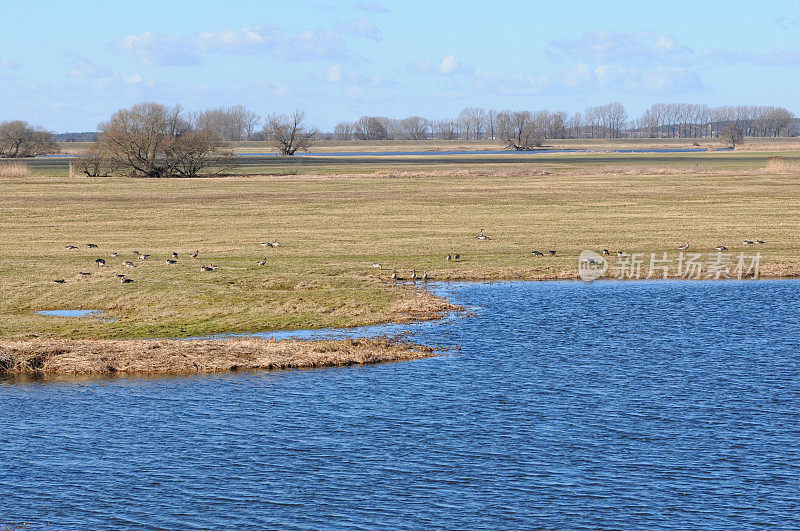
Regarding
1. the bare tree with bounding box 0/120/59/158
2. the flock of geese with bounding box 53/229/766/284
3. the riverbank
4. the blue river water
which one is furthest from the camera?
the bare tree with bounding box 0/120/59/158

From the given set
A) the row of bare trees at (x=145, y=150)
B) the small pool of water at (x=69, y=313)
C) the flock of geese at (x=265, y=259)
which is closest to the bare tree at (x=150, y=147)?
the row of bare trees at (x=145, y=150)

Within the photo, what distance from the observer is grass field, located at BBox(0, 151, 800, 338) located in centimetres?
3328

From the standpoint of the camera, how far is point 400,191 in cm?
8219

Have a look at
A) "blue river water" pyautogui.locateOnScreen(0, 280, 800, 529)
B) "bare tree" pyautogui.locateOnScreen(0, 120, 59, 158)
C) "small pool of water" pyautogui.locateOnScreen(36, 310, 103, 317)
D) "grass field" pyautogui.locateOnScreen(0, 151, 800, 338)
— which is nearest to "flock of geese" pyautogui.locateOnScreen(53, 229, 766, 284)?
"grass field" pyautogui.locateOnScreen(0, 151, 800, 338)

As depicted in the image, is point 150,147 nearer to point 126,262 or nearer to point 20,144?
point 126,262

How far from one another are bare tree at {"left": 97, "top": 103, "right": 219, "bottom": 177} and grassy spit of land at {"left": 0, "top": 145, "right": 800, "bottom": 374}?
11.8m

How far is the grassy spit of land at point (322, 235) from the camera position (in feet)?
109

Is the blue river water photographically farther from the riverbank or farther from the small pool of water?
the small pool of water

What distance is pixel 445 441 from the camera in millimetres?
19172

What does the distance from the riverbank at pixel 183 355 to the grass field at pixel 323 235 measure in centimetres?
233

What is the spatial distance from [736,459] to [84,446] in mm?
13384

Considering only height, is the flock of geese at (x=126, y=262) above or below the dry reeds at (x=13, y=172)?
below

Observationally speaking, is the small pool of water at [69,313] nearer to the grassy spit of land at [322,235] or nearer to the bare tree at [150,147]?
the grassy spit of land at [322,235]

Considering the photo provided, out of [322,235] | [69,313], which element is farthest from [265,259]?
[69,313]
